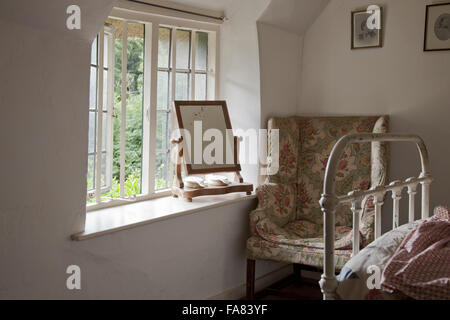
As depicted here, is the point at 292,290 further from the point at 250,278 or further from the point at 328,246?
the point at 328,246

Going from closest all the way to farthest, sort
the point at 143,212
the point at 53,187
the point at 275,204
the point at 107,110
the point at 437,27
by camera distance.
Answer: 1. the point at 53,187
2. the point at 143,212
3. the point at 107,110
4. the point at 437,27
5. the point at 275,204

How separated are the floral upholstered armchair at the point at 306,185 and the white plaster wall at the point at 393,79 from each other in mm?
189

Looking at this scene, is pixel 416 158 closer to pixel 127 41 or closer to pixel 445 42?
pixel 445 42

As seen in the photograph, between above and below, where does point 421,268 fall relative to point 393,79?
below

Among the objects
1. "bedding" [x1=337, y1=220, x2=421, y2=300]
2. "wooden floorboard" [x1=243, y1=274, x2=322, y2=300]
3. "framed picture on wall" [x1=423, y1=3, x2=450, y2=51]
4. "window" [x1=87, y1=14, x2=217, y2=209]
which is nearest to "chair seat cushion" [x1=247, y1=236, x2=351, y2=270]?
"wooden floorboard" [x1=243, y1=274, x2=322, y2=300]

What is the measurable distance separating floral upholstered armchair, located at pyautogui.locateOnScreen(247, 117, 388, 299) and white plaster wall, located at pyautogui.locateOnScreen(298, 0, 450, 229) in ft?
0.62

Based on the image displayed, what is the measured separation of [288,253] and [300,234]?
319 mm

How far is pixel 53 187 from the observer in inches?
81.6

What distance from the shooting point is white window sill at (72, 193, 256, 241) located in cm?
230

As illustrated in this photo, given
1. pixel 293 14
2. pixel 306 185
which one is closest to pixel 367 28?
pixel 293 14

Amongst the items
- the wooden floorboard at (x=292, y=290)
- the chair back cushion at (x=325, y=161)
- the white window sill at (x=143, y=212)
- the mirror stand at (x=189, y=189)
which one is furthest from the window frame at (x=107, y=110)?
the chair back cushion at (x=325, y=161)

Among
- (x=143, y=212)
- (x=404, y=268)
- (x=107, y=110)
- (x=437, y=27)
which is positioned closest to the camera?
(x=404, y=268)

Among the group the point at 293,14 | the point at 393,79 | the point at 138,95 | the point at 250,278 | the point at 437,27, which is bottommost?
the point at 250,278

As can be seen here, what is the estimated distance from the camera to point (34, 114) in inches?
77.6
